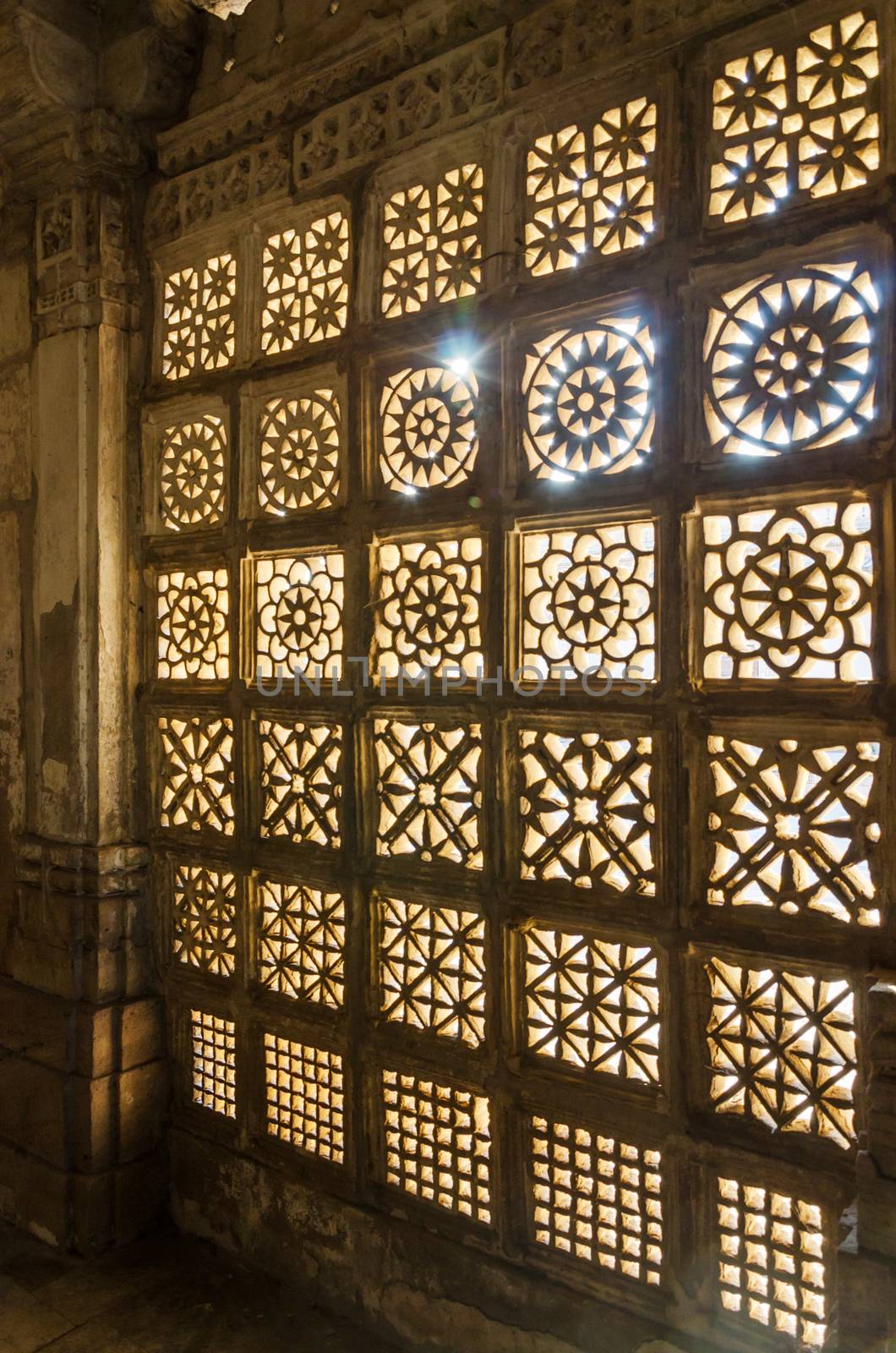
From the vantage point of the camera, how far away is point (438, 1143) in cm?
266

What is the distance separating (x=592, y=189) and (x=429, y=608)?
3.64 feet

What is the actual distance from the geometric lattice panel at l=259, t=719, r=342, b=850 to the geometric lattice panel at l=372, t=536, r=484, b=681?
0.31 meters

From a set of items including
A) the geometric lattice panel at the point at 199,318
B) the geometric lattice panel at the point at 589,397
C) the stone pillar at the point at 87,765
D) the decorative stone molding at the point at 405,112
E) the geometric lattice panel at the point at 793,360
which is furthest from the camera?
the stone pillar at the point at 87,765

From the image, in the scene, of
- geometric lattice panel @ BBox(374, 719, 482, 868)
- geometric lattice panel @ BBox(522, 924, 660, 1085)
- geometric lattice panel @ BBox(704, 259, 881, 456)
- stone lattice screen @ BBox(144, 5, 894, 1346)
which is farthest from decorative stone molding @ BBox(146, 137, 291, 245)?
geometric lattice panel @ BBox(522, 924, 660, 1085)

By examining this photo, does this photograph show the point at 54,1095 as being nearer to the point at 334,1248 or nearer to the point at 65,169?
the point at 334,1248

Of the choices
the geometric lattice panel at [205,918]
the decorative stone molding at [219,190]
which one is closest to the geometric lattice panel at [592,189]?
the decorative stone molding at [219,190]

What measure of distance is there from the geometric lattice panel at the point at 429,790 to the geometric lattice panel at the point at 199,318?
1.34 meters

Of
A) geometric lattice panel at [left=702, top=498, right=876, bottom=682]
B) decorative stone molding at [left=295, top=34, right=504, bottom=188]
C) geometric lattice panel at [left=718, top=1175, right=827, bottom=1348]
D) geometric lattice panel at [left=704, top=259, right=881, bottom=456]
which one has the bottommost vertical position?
geometric lattice panel at [left=718, top=1175, right=827, bottom=1348]

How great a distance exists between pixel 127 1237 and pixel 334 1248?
0.84 metres

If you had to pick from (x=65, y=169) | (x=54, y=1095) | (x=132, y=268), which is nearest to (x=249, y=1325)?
(x=54, y=1095)

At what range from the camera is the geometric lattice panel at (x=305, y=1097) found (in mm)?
2873

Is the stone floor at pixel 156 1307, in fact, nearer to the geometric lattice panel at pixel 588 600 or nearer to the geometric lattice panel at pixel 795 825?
the geometric lattice panel at pixel 795 825

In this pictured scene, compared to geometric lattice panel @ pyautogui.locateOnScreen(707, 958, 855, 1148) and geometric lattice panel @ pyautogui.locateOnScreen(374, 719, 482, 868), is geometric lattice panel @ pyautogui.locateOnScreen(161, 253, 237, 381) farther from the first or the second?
geometric lattice panel @ pyautogui.locateOnScreen(707, 958, 855, 1148)

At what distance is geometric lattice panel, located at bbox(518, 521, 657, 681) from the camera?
90.5 inches
